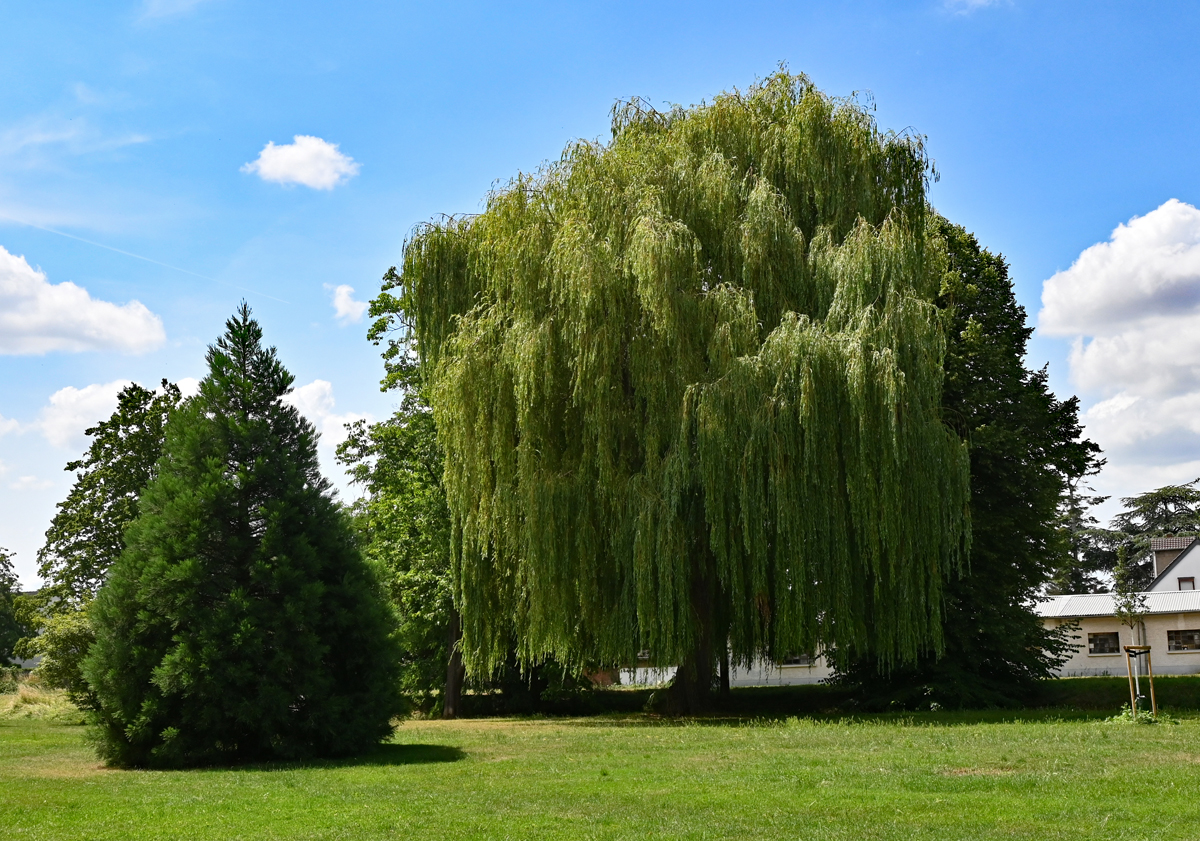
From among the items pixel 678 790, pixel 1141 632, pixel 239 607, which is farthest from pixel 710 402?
pixel 1141 632

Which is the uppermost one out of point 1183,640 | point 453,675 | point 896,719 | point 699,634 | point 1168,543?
point 1168,543

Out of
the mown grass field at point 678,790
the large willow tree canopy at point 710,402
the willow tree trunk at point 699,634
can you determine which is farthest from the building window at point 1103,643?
the mown grass field at point 678,790

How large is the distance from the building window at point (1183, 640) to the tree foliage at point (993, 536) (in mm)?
21926

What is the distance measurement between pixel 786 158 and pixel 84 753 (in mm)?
17068

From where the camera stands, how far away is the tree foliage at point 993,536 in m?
24.5

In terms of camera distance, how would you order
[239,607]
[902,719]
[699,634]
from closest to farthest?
[239,607] → [902,719] → [699,634]

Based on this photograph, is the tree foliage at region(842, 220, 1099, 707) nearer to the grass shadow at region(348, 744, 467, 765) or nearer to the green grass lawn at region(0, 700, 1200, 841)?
the green grass lawn at region(0, 700, 1200, 841)

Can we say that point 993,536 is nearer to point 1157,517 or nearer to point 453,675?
point 453,675

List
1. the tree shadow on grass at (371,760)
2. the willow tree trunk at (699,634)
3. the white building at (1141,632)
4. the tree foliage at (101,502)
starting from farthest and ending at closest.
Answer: the white building at (1141,632)
the tree foliage at (101,502)
the willow tree trunk at (699,634)
the tree shadow on grass at (371,760)

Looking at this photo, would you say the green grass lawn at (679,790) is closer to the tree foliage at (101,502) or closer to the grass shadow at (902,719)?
the grass shadow at (902,719)

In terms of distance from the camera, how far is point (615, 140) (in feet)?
83.4

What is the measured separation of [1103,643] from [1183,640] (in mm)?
3101

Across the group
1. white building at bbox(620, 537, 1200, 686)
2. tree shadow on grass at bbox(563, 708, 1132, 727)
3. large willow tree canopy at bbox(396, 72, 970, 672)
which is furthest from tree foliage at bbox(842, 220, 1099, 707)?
white building at bbox(620, 537, 1200, 686)

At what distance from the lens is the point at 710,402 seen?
1986 cm
